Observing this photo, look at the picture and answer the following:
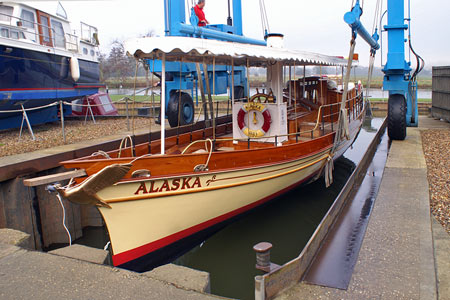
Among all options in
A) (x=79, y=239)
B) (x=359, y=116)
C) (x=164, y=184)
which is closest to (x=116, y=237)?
(x=164, y=184)

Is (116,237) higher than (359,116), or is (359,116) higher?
(359,116)

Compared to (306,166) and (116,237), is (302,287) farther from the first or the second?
(306,166)

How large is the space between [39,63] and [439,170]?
11.6m

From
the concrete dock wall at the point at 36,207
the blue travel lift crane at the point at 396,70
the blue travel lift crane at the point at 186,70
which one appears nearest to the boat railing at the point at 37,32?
the blue travel lift crane at the point at 186,70

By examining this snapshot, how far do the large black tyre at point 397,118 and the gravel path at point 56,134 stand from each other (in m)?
7.94

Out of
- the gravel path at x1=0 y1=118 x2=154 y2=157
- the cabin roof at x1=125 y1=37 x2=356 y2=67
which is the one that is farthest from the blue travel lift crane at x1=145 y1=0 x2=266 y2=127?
the cabin roof at x1=125 y1=37 x2=356 y2=67

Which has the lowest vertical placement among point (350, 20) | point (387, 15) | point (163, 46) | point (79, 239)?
point (79, 239)

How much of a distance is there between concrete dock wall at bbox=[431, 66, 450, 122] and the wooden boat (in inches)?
376

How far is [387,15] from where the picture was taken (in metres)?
11.5

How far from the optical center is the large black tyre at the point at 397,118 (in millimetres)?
10984

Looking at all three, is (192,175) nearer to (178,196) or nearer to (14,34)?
(178,196)

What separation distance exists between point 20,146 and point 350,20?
7905 mm

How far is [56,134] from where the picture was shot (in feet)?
37.5

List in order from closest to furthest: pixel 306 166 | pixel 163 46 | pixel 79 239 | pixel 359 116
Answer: pixel 163 46
pixel 79 239
pixel 306 166
pixel 359 116
